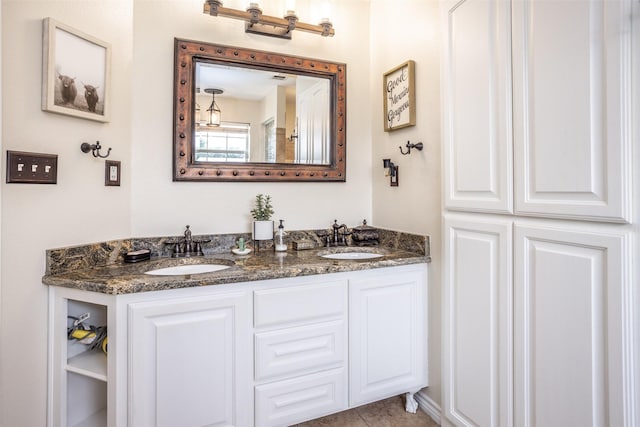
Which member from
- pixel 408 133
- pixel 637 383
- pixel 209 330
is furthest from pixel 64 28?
pixel 637 383

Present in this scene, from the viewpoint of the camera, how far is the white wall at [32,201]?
1.32 meters

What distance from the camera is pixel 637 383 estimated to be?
1.02m

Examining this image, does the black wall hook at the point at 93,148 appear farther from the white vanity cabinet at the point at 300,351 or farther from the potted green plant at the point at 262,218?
the white vanity cabinet at the point at 300,351

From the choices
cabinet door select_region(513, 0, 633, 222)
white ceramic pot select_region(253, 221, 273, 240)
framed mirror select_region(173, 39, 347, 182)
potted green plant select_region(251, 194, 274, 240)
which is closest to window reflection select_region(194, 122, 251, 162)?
framed mirror select_region(173, 39, 347, 182)

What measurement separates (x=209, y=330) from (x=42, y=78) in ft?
3.89

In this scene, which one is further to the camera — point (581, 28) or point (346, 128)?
point (346, 128)

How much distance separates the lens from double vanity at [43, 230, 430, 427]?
1366 mm

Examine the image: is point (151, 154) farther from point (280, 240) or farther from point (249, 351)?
point (249, 351)

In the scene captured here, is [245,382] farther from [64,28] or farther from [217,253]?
[64,28]

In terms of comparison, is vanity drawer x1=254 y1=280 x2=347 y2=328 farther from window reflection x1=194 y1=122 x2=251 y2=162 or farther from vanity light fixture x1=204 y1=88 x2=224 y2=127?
vanity light fixture x1=204 y1=88 x2=224 y2=127

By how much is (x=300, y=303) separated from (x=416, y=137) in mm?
1104

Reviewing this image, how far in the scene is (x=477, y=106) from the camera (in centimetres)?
151

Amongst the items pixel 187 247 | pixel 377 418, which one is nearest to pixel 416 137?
pixel 187 247

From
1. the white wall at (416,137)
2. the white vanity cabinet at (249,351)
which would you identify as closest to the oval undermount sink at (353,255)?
the white wall at (416,137)
